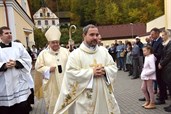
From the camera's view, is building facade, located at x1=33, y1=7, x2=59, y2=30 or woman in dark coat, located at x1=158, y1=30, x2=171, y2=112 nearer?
woman in dark coat, located at x1=158, y1=30, x2=171, y2=112

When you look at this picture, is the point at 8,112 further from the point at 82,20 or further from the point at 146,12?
the point at 82,20

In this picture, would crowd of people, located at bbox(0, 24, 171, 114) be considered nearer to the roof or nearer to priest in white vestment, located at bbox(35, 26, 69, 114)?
priest in white vestment, located at bbox(35, 26, 69, 114)

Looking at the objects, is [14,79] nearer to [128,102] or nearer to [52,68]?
[52,68]

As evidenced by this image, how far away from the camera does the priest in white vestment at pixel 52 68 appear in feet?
22.4

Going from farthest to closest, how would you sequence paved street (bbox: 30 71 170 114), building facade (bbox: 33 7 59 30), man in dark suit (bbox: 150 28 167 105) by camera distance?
1. building facade (bbox: 33 7 59 30)
2. man in dark suit (bbox: 150 28 167 105)
3. paved street (bbox: 30 71 170 114)

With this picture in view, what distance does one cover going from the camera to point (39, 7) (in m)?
99.2

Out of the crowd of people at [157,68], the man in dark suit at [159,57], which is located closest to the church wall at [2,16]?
the crowd of people at [157,68]

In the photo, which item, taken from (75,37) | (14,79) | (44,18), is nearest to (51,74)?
(14,79)

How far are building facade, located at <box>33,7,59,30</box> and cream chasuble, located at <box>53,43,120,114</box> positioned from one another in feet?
309

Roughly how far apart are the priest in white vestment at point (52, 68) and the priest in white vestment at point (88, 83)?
1910 millimetres

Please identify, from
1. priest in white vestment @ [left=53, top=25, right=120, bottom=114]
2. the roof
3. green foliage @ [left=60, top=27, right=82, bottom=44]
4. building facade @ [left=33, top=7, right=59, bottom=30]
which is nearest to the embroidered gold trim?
priest in white vestment @ [left=53, top=25, right=120, bottom=114]

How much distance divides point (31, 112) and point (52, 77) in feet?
6.50

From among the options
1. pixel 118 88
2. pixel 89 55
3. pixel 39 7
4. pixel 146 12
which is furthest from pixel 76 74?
pixel 39 7

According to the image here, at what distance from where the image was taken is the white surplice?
5.73 metres
